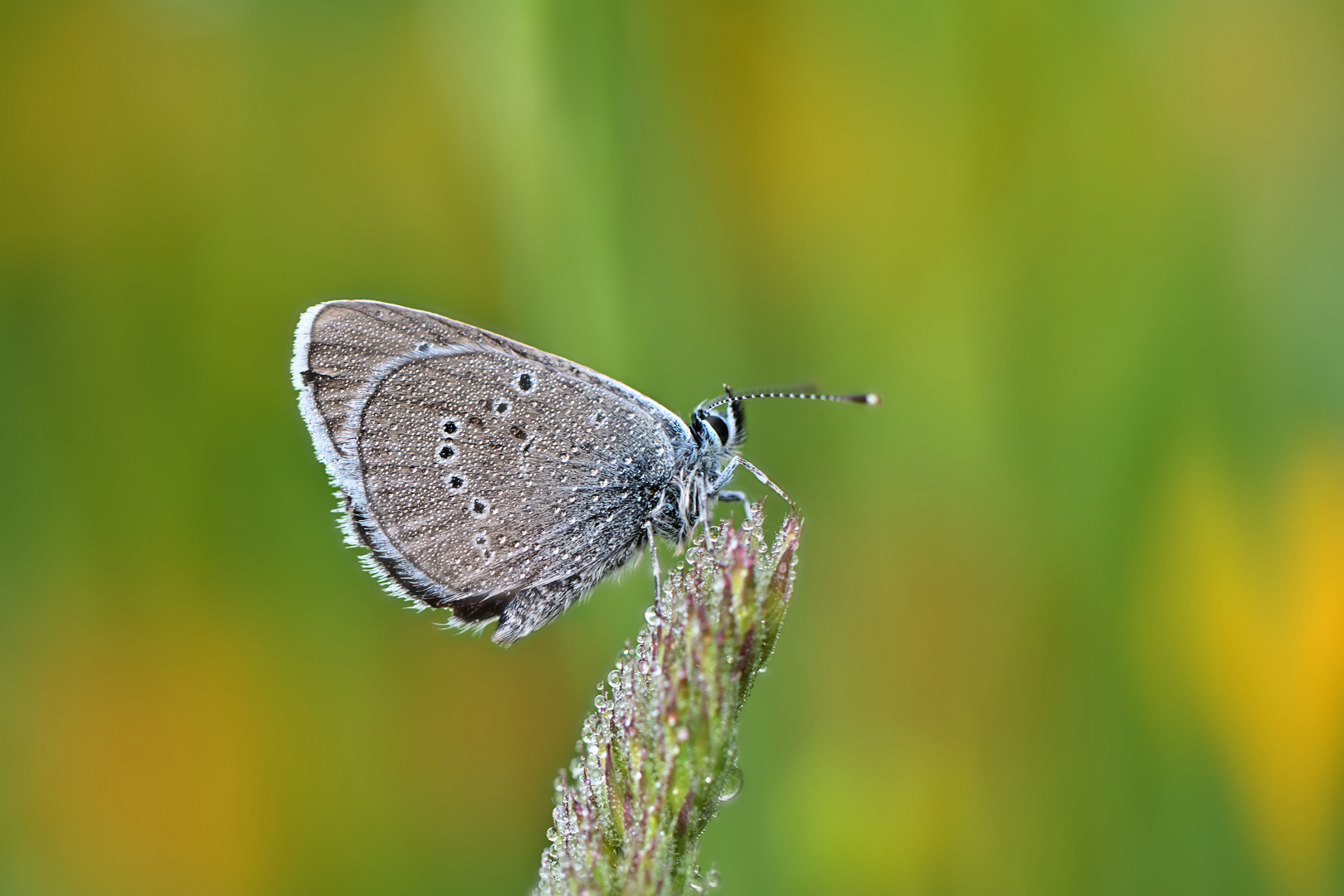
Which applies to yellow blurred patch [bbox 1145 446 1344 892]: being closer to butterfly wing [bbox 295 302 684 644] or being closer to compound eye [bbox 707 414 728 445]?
compound eye [bbox 707 414 728 445]

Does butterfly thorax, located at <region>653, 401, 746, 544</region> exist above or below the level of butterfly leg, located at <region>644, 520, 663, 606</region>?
above

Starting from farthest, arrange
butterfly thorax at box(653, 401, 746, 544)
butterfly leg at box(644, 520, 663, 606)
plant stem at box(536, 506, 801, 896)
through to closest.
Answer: butterfly thorax at box(653, 401, 746, 544)
butterfly leg at box(644, 520, 663, 606)
plant stem at box(536, 506, 801, 896)

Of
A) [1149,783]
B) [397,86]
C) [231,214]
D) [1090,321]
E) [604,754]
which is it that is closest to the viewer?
[604,754]

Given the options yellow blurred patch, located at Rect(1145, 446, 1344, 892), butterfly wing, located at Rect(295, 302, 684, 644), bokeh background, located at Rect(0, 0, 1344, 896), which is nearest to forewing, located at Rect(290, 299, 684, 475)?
butterfly wing, located at Rect(295, 302, 684, 644)

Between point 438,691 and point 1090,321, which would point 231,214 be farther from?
point 1090,321

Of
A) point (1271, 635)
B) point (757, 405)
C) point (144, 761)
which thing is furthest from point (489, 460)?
point (1271, 635)

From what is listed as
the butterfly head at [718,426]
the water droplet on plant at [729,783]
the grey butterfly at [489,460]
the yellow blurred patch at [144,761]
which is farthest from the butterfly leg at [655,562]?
the yellow blurred patch at [144,761]

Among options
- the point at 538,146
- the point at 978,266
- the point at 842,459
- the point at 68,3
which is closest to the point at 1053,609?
the point at 842,459
